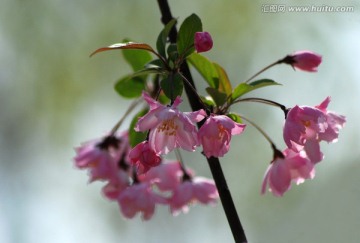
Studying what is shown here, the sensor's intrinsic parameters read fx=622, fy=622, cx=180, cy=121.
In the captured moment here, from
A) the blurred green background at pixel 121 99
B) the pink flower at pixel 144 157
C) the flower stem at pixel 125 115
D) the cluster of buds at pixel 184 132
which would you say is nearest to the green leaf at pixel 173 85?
the cluster of buds at pixel 184 132

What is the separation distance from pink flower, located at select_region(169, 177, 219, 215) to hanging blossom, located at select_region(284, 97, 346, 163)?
0.53 m

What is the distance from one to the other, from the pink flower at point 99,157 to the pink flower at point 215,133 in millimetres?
700

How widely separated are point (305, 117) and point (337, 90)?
353cm

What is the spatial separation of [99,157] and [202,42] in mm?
736

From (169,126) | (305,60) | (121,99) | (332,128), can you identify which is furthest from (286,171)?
(121,99)

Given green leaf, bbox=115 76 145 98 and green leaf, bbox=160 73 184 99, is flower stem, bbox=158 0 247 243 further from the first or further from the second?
green leaf, bbox=115 76 145 98

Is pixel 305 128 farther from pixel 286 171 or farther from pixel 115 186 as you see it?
pixel 115 186

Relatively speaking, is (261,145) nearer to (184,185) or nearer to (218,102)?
(184,185)

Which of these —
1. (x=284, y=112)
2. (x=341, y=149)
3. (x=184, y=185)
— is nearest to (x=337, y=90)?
(x=341, y=149)

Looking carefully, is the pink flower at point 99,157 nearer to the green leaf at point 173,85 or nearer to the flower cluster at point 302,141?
the flower cluster at point 302,141

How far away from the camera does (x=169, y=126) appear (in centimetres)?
122

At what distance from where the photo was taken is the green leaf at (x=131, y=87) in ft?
5.84

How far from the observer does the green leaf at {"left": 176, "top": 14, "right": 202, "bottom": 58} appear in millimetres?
1267

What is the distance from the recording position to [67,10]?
5.65 metres
